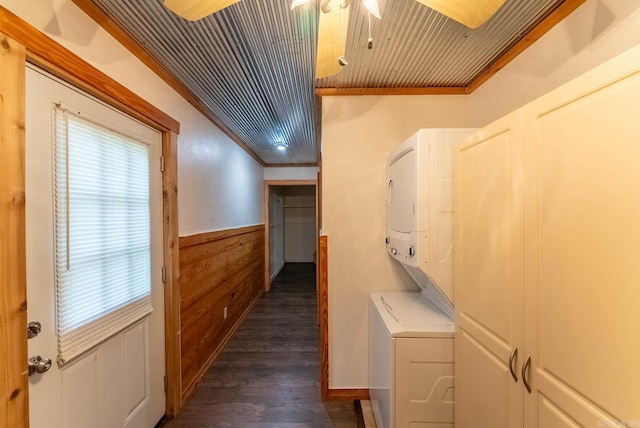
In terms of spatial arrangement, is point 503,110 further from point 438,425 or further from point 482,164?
point 438,425

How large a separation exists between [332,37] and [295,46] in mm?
451

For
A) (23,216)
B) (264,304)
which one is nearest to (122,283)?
(23,216)

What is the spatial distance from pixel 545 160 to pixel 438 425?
53.6 inches

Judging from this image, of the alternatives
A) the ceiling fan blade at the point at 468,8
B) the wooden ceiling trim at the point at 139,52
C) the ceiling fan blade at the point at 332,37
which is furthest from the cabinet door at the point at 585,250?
the wooden ceiling trim at the point at 139,52

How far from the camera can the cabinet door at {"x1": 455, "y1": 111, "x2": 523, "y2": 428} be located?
903 mm

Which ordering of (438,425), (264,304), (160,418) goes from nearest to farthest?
(438,425)
(160,418)
(264,304)

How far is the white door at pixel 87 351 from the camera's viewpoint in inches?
39.6

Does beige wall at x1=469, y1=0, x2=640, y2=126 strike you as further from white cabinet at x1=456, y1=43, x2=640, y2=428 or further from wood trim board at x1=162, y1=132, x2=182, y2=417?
wood trim board at x1=162, y1=132, x2=182, y2=417

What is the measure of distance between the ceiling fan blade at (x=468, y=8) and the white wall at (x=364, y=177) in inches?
44.1

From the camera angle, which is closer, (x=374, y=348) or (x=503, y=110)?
(x=503, y=110)

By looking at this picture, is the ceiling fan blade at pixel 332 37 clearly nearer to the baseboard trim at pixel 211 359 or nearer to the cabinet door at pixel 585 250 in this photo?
the cabinet door at pixel 585 250

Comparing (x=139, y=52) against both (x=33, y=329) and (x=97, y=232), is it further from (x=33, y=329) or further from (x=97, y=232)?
(x=33, y=329)

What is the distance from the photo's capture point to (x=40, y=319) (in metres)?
1.03

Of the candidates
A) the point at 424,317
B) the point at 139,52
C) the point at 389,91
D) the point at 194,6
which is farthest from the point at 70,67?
the point at 424,317
